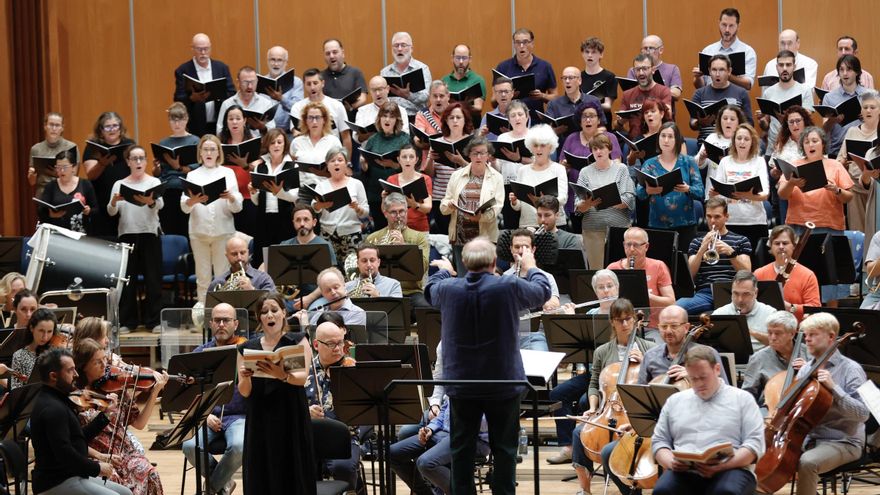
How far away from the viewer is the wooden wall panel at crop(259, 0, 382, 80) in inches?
522

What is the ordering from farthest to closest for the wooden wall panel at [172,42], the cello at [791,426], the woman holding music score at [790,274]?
the wooden wall panel at [172,42], the woman holding music score at [790,274], the cello at [791,426]

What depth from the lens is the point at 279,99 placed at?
11.2 meters

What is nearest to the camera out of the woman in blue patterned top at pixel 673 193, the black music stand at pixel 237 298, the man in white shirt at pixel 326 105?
the black music stand at pixel 237 298

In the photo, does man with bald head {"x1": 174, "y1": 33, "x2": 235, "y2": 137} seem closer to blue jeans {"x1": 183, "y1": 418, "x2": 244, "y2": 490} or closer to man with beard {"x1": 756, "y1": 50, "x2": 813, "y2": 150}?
man with beard {"x1": 756, "y1": 50, "x2": 813, "y2": 150}

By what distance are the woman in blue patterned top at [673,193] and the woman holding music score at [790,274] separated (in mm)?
1110

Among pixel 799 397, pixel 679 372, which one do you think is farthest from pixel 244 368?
pixel 799 397

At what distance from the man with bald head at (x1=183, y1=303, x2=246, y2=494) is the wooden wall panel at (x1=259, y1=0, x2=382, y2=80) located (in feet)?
20.1

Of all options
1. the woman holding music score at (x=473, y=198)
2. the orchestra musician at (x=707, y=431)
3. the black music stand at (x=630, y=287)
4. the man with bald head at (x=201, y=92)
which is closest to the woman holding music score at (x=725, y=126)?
the woman holding music score at (x=473, y=198)

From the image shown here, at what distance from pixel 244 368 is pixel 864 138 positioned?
5.65m

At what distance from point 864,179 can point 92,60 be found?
7.84m

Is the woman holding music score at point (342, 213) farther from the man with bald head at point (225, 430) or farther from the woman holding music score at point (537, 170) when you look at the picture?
the man with bald head at point (225, 430)

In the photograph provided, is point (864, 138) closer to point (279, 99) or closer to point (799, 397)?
point (799, 397)

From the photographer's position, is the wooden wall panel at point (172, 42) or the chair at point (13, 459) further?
the wooden wall panel at point (172, 42)

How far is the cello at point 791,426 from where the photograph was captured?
6254mm
